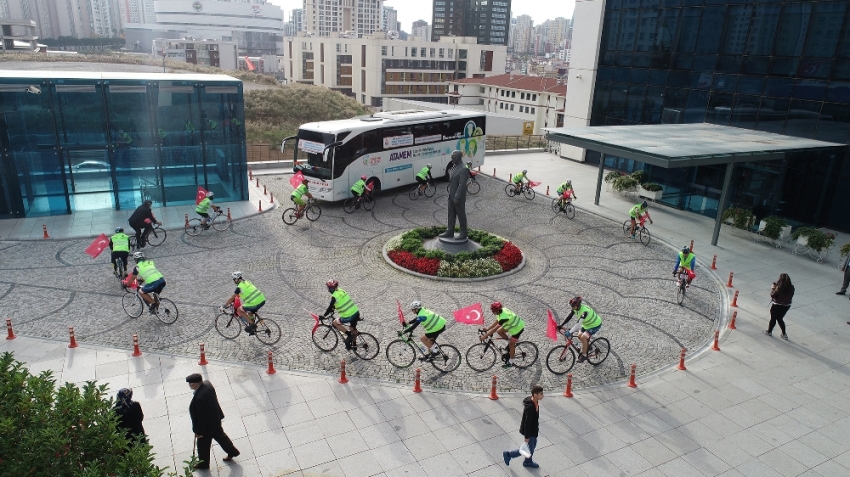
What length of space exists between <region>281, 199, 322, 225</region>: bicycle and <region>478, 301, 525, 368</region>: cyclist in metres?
11.8

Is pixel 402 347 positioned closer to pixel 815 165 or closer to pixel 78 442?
pixel 78 442

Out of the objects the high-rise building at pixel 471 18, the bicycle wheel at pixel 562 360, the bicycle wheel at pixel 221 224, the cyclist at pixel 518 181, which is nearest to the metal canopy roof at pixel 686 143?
the cyclist at pixel 518 181

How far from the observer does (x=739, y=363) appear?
13.3 m

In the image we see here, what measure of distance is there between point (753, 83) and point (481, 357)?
19.9 metres

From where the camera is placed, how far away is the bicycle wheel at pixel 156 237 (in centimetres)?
1944

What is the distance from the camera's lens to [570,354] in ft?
42.6

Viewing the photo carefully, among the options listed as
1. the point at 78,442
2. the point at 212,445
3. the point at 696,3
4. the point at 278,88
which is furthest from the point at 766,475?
the point at 278,88

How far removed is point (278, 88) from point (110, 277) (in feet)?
179

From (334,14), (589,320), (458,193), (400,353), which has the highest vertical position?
(334,14)

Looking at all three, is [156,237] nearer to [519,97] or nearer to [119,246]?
[119,246]

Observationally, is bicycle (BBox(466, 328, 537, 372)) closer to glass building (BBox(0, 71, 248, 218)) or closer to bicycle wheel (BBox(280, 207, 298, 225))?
bicycle wheel (BBox(280, 207, 298, 225))

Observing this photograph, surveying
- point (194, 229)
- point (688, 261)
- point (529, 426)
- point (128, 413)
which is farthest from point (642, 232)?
point (128, 413)

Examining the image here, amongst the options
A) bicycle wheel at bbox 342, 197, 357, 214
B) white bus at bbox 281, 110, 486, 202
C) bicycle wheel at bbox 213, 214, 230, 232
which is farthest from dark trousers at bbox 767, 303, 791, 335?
bicycle wheel at bbox 213, 214, 230, 232

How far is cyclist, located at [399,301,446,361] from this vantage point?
11.7 metres
